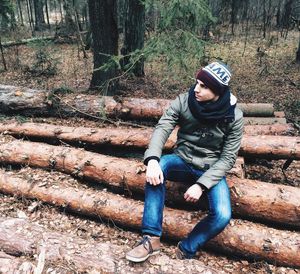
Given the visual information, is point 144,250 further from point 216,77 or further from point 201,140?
point 216,77

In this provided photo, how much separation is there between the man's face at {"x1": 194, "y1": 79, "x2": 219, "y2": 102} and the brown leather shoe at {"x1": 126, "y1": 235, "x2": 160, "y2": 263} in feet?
5.29

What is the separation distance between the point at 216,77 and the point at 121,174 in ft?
6.60

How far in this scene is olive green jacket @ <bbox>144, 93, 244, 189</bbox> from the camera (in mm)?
3895

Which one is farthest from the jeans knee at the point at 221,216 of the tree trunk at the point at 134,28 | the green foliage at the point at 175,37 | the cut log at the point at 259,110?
the tree trunk at the point at 134,28

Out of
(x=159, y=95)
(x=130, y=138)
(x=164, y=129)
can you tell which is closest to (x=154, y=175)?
(x=164, y=129)

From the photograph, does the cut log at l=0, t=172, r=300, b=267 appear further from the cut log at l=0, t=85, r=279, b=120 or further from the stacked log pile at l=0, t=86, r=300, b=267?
the cut log at l=0, t=85, r=279, b=120

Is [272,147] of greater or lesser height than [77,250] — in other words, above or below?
above

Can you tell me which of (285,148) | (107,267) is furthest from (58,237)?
(285,148)

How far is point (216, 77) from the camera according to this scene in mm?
3703

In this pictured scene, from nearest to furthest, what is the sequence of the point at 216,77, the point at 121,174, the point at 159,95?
the point at 216,77 < the point at 121,174 < the point at 159,95

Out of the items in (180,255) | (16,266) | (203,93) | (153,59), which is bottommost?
(180,255)

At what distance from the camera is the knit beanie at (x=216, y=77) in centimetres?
371

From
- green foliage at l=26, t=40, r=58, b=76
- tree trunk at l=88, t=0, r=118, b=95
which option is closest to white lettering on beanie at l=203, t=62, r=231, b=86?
tree trunk at l=88, t=0, r=118, b=95

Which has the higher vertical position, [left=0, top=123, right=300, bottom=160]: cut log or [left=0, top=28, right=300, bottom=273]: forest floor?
[left=0, top=123, right=300, bottom=160]: cut log
